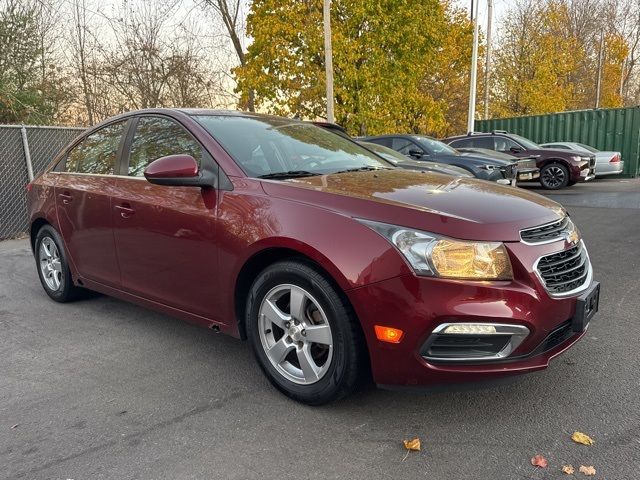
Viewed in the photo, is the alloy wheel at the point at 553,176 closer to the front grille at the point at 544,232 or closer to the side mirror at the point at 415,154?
the side mirror at the point at 415,154

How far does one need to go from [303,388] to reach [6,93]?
1235 centimetres

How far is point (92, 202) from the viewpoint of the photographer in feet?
13.3

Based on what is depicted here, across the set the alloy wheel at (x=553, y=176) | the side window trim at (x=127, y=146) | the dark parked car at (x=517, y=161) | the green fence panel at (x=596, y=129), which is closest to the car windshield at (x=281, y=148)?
the side window trim at (x=127, y=146)

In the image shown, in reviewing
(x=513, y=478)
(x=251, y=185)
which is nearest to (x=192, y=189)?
(x=251, y=185)

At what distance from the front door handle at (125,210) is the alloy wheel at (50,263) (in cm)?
133

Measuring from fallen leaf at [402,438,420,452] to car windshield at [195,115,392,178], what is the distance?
65.2 inches

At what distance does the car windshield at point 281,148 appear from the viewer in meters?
3.31

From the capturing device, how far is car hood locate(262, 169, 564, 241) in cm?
246

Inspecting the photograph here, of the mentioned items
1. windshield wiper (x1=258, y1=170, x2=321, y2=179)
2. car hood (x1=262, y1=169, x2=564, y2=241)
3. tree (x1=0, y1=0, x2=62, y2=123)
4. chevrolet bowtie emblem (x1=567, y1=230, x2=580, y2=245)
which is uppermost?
tree (x1=0, y1=0, x2=62, y2=123)

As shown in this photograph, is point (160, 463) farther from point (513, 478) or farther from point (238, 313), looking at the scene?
point (513, 478)

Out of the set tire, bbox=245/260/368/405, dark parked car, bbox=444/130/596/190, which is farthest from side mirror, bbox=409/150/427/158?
tire, bbox=245/260/368/405

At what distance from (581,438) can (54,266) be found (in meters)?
4.42

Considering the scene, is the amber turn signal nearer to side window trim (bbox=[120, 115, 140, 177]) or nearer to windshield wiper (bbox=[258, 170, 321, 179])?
windshield wiper (bbox=[258, 170, 321, 179])

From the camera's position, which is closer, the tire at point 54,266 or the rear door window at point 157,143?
the rear door window at point 157,143
